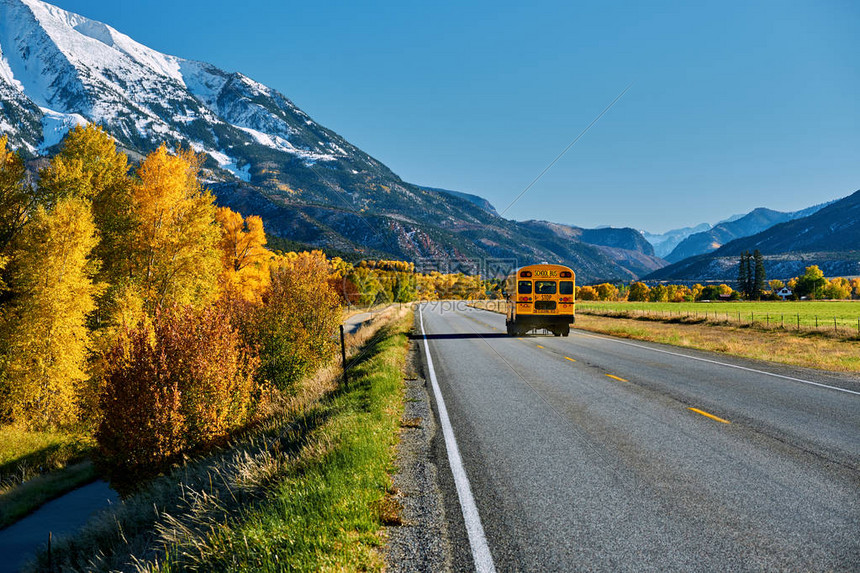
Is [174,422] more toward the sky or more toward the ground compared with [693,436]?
more toward the ground

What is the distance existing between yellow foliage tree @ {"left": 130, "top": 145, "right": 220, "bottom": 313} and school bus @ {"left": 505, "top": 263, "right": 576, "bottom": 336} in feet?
56.3

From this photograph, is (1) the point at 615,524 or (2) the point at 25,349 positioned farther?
(2) the point at 25,349

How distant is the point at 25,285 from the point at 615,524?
77.8 feet

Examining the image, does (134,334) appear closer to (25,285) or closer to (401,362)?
(401,362)

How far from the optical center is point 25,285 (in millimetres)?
18547

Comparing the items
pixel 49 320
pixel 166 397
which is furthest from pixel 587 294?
pixel 166 397

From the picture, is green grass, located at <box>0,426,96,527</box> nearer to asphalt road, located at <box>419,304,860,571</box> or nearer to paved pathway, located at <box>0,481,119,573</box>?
Answer: paved pathway, located at <box>0,481,119,573</box>

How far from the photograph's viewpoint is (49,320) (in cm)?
1806

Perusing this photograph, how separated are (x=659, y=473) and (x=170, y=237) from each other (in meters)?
25.4

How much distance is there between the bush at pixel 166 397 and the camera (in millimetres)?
10742

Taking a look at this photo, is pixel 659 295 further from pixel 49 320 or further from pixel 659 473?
pixel 659 473

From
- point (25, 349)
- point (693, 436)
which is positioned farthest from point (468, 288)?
point (693, 436)

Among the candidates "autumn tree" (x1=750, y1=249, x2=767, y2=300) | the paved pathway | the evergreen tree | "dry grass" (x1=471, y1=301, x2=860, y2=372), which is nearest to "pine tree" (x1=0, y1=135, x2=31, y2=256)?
the paved pathway

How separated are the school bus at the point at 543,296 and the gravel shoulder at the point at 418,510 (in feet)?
50.2
